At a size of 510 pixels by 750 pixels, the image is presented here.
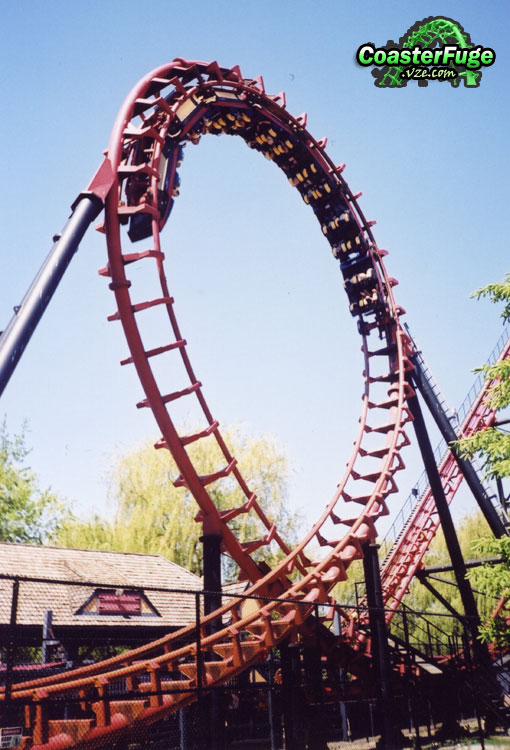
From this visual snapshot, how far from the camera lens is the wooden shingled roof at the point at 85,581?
14328 mm

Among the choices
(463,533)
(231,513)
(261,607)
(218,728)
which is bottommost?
(218,728)

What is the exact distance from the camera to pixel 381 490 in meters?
12.6

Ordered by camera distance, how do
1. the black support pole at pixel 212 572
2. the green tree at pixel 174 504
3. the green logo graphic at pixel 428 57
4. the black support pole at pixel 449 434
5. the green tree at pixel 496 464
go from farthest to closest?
1. the green tree at pixel 174 504
2. the black support pole at pixel 449 434
3. the green tree at pixel 496 464
4. the green logo graphic at pixel 428 57
5. the black support pole at pixel 212 572

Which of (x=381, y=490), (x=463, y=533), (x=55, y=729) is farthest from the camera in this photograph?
(x=463, y=533)

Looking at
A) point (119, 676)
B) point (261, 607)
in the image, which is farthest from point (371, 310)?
point (119, 676)

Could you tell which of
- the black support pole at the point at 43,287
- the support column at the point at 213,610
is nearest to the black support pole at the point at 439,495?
the support column at the point at 213,610

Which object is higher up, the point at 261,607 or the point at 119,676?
the point at 261,607

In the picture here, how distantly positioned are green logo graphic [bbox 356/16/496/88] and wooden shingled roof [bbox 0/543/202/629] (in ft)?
34.2

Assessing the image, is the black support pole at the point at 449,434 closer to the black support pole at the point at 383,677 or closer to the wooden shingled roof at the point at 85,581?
the black support pole at the point at 383,677

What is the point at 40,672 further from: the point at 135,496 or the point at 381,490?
the point at 135,496

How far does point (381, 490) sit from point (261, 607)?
4057mm

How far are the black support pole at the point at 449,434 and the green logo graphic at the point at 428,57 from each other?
6738 millimetres

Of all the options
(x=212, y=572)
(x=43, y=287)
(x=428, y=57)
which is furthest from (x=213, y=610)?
(x=428, y=57)

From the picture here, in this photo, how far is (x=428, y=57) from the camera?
34.3ft
